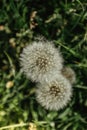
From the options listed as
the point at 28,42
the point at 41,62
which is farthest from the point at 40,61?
the point at 28,42

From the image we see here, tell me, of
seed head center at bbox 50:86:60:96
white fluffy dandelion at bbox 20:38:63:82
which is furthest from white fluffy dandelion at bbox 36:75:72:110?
white fluffy dandelion at bbox 20:38:63:82

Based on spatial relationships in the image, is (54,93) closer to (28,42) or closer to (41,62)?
(41,62)

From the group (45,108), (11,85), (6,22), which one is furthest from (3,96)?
(6,22)

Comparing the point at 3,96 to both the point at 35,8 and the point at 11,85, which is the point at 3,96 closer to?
the point at 11,85

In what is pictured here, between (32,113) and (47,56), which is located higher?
(47,56)

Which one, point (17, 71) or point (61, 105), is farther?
point (17, 71)

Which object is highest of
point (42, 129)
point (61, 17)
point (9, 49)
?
point (61, 17)

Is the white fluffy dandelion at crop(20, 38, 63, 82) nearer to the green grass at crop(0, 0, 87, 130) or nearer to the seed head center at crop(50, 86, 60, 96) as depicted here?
the seed head center at crop(50, 86, 60, 96)
